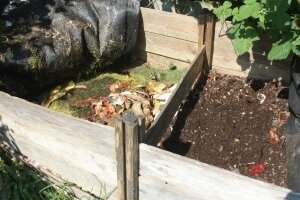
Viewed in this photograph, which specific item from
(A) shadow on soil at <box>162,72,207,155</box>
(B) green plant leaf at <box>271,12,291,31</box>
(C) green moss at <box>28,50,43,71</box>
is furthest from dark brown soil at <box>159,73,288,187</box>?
(C) green moss at <box>28,50,43,71</box>

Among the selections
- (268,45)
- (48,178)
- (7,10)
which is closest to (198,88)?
(268,45)

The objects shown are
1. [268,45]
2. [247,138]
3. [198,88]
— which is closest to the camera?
[247,138]

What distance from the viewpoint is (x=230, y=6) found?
3.40m

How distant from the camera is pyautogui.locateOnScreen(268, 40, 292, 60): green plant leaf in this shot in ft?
10.1

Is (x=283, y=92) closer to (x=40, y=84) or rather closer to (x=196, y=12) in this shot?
(x=196, y=12)

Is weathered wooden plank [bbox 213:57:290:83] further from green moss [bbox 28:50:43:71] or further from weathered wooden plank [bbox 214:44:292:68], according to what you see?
green moss [bbox 28:50:43:71]

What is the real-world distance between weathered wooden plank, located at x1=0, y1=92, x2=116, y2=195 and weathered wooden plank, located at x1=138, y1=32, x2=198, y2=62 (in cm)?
180

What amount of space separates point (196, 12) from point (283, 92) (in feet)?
4.28

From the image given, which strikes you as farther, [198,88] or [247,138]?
[198,88]

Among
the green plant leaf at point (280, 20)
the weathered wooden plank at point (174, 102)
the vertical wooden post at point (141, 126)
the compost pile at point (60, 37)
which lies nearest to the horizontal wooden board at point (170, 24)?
the compost pile at point (60, 37)

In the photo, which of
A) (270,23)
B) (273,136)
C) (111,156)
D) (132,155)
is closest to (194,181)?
(132,155)

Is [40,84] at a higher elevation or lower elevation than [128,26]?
lower

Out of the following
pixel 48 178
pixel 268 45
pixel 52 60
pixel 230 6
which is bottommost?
pixel 48 178

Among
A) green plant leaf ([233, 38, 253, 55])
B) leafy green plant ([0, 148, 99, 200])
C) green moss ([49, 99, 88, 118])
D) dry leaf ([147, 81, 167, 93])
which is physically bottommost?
leafy green plant ([0, 148, 99, 200])
